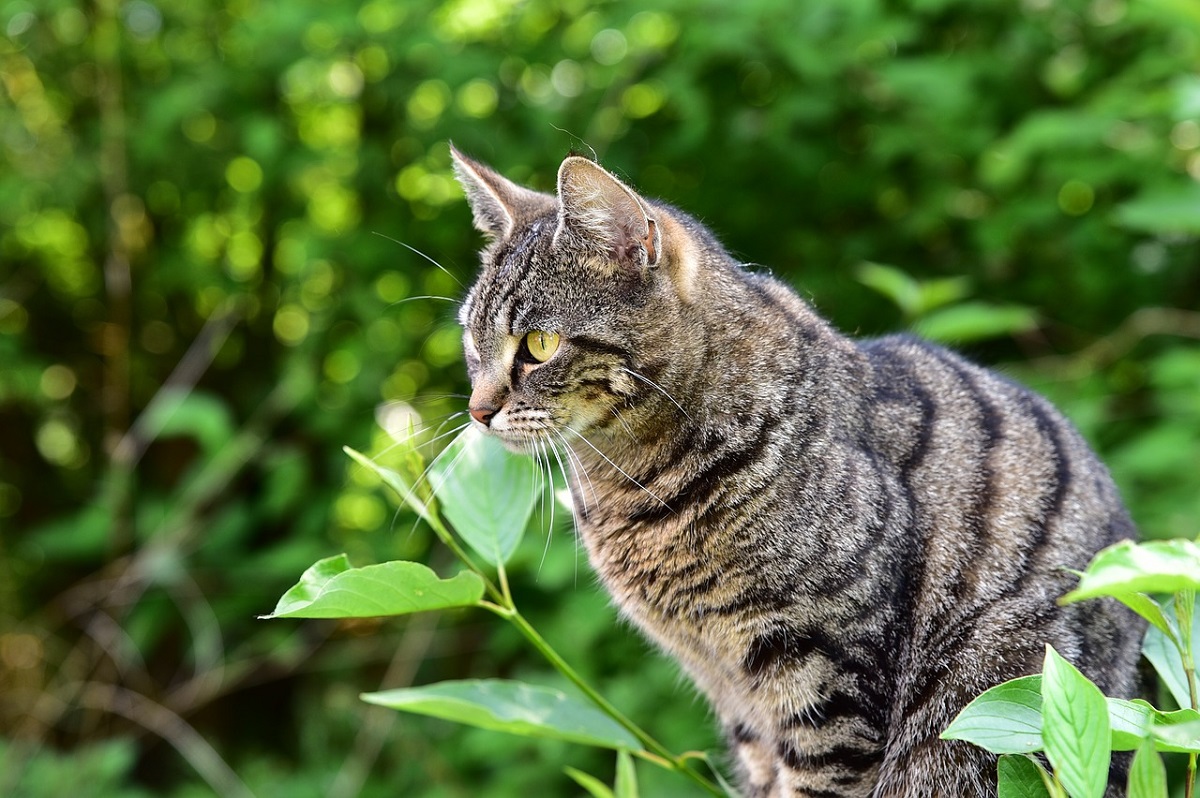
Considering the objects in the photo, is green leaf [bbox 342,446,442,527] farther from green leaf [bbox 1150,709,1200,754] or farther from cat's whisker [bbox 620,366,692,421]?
green leaf [bbox 1150,709,1200,754]

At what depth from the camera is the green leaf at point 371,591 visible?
0.85 metres

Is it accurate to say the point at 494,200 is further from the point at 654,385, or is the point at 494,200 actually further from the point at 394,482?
the point at 394,482

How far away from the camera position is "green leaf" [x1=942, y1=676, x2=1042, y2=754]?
0.84m

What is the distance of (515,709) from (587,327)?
1.97 ft

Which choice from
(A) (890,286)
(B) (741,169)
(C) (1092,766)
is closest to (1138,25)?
(B) (741,169)

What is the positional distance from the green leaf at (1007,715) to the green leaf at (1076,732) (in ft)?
0.21

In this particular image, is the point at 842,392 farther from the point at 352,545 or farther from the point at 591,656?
the point at 352,545

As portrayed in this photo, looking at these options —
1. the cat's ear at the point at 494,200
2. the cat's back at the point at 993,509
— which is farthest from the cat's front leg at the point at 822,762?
the cat's ear at the point at 494,200

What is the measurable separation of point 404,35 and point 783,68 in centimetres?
100

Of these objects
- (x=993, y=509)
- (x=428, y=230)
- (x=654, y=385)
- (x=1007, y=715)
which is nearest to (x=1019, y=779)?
(x=1007, y=715)

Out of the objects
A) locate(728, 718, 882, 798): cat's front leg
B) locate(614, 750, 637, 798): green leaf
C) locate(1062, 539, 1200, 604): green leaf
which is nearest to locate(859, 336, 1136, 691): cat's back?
locate(728, 718, 882, 798): cat's front leg

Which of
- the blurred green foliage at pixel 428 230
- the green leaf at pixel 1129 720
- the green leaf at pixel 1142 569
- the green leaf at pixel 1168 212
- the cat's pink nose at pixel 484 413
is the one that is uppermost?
the green leaf at pixel 1142 569

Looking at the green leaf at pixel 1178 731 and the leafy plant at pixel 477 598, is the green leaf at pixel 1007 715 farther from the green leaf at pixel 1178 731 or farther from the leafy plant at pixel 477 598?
the leafy plant at pixel 477 598

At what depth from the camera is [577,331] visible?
4.95 feet
